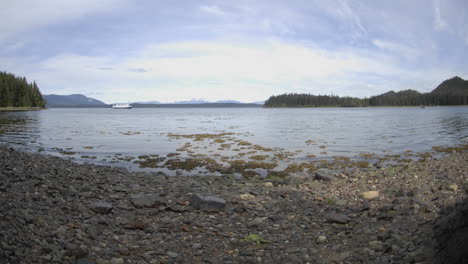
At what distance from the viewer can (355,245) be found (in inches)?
309

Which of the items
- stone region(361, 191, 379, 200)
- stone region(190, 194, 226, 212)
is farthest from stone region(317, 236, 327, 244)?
stone region(361, 191, 379, 200)

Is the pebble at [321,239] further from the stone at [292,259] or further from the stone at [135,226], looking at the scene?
the stone at [135,226]

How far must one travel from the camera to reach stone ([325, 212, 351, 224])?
372 inches

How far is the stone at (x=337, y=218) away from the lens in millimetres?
9443

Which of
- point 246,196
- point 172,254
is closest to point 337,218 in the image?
point 246,196

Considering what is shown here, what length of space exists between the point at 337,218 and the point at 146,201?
6895 mm

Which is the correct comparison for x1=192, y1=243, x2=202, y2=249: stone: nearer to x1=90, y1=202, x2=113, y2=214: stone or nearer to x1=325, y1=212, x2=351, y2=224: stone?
x1=90, y1=202, x2=113, y2=214: stone

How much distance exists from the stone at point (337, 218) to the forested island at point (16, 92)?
16780cm

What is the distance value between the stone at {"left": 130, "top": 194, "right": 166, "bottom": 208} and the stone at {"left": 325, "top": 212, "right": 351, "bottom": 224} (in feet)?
19.5

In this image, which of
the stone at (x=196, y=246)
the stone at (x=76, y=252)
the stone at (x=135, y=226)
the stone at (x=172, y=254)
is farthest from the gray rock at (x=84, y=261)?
the stone at (x=196, y=246)

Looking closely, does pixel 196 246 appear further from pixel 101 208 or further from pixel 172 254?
pixel 101 208

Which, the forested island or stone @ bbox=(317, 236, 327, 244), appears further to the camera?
the forested island

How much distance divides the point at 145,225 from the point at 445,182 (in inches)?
508

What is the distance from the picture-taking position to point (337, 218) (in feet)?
31.4
